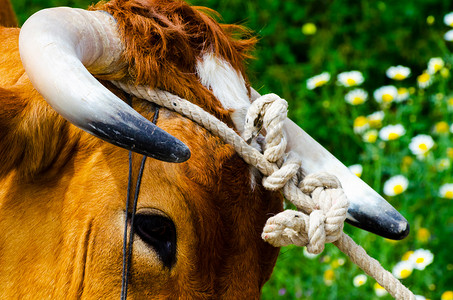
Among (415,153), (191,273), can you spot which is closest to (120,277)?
(191,273)

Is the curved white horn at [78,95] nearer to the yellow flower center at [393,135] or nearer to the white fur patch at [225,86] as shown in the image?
the white fur patch at [225,86]

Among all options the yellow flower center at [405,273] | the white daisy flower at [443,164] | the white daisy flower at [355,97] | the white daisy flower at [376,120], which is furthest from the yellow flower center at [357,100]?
the yellow flower center at [405,273]

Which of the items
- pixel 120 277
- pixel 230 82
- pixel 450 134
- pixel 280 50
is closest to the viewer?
pixel 120 277

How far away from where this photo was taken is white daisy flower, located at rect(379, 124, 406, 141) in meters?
4.73

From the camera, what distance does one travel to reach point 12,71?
2354 millimetres

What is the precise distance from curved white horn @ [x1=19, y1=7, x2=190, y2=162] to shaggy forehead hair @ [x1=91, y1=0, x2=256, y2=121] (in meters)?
0.27

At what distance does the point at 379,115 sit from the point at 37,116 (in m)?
3.58

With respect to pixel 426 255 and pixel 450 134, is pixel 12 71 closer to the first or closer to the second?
pixel 426 255

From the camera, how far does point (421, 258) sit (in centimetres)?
422

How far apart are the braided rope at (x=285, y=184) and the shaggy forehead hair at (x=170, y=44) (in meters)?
0.06

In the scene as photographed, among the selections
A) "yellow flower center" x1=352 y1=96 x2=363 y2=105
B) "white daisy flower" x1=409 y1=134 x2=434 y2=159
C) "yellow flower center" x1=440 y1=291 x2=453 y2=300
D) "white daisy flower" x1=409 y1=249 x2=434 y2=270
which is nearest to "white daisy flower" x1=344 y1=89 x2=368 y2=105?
"yellow flower center" x1=352 y1=96 x2=363 y2=105

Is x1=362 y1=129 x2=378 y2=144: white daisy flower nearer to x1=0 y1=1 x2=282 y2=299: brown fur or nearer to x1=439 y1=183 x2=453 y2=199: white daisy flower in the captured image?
x1=439 y1=183 x2=453 y2=199: white daisy flower

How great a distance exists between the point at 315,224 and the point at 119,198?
2.05ft

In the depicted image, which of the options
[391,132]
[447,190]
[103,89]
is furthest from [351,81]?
[103,89]
